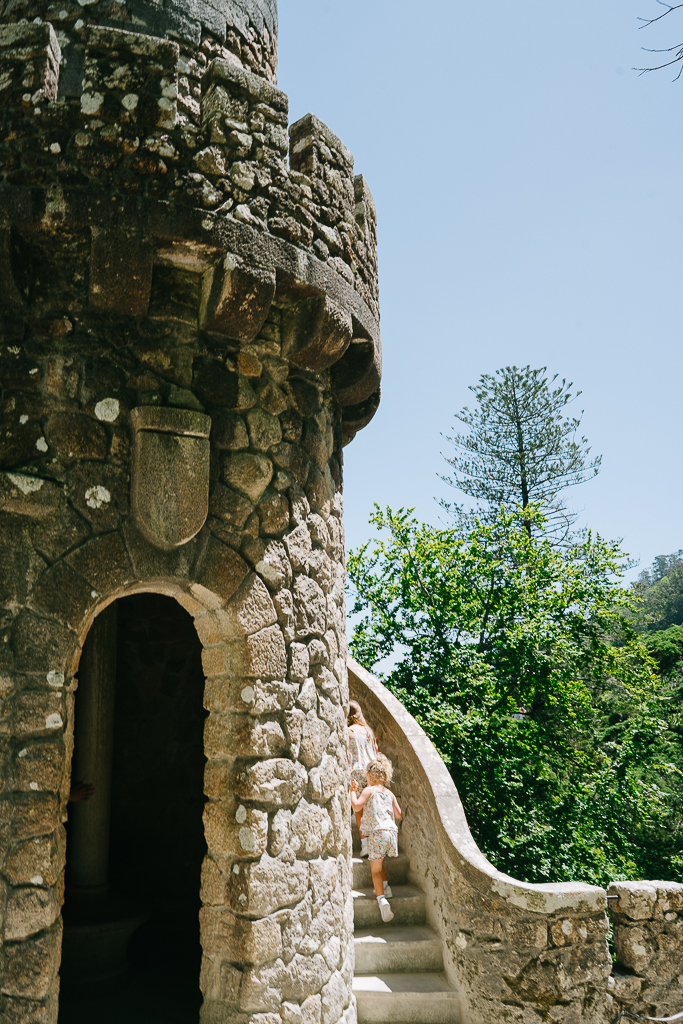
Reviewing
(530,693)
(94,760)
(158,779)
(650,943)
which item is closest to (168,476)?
(94,760)

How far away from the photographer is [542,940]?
427cm

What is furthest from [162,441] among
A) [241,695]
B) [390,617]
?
[390,617]

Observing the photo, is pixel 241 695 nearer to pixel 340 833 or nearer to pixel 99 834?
pixel 340 833

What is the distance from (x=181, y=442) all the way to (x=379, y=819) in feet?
10.9

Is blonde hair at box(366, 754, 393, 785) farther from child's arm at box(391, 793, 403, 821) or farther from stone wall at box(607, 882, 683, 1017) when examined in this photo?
stone wall at box(607, 882, 683, 1017)

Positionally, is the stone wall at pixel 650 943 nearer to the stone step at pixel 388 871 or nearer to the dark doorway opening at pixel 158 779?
the stone step at pixel 388 871

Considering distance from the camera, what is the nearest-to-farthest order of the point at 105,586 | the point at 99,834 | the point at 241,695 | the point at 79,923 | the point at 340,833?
the point at 105,586, the point at 241,695, the point at 340,833, the point at 79,923, the point at 99,834

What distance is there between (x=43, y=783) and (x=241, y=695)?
850mm

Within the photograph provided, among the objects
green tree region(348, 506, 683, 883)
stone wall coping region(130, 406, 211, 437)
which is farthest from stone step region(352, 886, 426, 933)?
green tree region(348, 506, 683, 883)

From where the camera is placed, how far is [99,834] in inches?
201

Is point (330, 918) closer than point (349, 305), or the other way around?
point (330, 918)

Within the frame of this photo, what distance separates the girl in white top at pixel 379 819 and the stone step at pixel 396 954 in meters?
0.24

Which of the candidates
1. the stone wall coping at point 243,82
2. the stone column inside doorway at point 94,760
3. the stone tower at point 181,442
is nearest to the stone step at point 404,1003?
the stone tower at point 181,442

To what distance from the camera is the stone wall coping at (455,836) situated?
14.1ft
